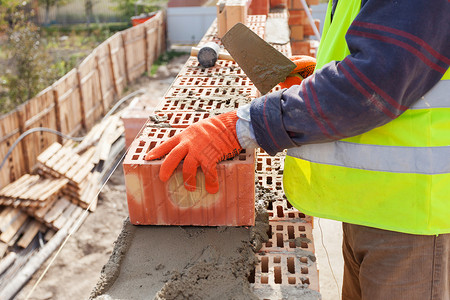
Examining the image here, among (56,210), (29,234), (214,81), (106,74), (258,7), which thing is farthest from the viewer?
(106,74)

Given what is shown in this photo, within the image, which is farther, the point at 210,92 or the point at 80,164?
the point at 80,164

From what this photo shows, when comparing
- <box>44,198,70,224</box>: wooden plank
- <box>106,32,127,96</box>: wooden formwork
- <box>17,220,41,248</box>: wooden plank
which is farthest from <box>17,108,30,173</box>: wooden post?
<box>106,32,127,96</box>: wooden formwork

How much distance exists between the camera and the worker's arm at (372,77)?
140 centimetres

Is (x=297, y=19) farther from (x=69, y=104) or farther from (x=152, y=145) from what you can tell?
(x=69, y=104)

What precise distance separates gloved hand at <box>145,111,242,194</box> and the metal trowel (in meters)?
0.67

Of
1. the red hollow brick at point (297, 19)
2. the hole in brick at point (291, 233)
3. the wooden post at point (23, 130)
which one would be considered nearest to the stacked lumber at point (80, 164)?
the wooden post at point (23, 130)

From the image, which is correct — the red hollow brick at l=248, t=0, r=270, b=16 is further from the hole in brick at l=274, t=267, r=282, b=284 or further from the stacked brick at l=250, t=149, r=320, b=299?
the hole in brick at l=274, t=267, r=282, b=284

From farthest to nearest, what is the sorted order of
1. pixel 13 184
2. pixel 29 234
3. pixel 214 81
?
pixel 13 184
pixel 29 234
pixel 214 81

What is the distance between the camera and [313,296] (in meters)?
1.77

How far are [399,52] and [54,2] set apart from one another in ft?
85.9

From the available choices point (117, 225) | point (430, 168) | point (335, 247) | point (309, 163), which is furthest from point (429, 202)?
point (117, 225)

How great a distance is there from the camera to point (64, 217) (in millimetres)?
8125

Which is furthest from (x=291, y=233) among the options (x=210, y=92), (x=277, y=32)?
(x=277, y=32)

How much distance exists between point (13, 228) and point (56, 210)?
32.5 inches
